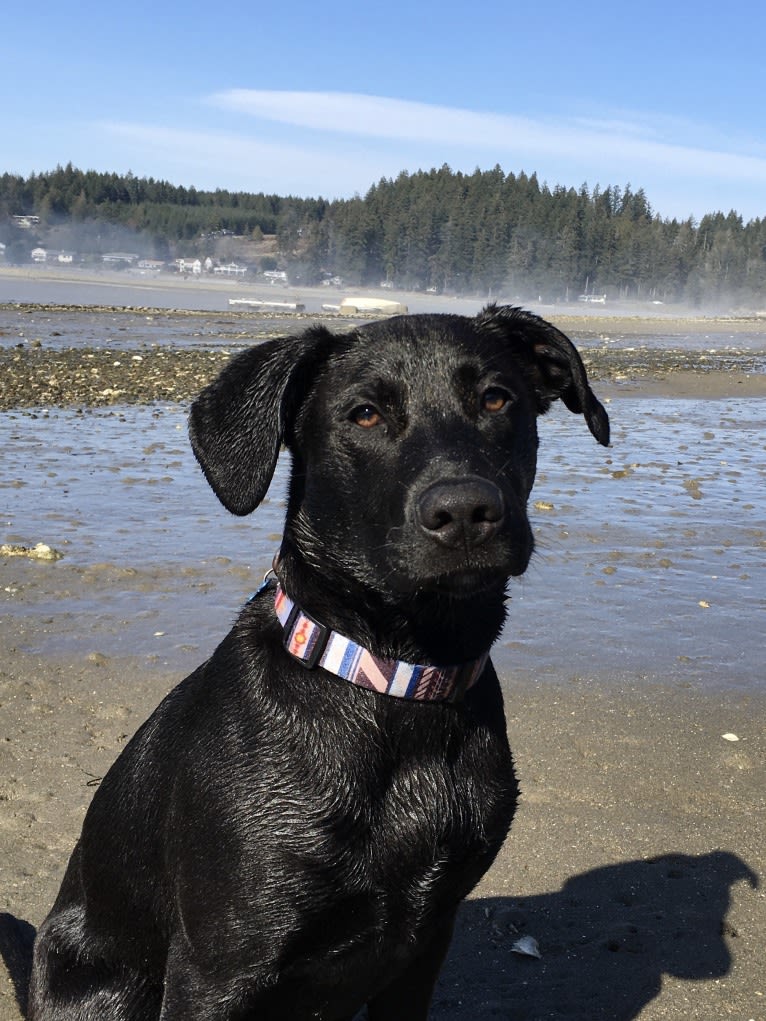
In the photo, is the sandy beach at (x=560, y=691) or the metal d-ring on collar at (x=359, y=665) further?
the sandy beach at (x=560, y=691)

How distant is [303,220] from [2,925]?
179040 millimetres

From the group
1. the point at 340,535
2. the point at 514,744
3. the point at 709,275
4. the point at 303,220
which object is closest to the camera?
the point at 340,535

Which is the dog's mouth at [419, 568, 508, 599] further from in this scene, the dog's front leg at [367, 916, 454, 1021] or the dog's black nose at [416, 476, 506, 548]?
the dog's front leg at [367, 916, 454, 1021]

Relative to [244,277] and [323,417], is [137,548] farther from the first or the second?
[244,277]

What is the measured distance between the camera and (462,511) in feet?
8.66

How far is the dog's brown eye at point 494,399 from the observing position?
3125mm

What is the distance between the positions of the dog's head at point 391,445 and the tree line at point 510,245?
13810 centimetres

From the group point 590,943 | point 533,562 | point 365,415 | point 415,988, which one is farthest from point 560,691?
point 365,415

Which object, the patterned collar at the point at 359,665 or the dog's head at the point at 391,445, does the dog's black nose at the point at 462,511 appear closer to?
the dog's head at the point at 391,445

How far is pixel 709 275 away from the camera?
150m

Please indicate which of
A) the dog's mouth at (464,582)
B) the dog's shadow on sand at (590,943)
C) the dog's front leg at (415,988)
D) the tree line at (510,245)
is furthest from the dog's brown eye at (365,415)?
the tree line at (510,245)

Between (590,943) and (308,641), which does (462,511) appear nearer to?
(308,641)

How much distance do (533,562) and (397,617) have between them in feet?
5.63

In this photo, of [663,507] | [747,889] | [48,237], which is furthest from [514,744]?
[48,237]
